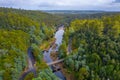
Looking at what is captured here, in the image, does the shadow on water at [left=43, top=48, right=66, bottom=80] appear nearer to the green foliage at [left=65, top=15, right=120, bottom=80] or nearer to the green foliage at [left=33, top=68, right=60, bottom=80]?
the green foliage at [left=65, top=15, right=120, bottom=80]

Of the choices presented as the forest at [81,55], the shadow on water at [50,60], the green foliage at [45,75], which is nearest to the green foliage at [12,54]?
the forest at [81,55]

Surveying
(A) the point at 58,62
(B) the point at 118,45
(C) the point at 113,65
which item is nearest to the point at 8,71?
(A) the point at 58,62

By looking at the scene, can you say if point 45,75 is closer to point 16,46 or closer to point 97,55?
point 97,55

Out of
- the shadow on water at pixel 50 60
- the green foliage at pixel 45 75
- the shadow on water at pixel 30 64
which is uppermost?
the green foliage at pixel 45 75

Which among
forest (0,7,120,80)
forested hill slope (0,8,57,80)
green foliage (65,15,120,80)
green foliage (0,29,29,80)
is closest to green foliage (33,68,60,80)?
forest (0,7,120,80)

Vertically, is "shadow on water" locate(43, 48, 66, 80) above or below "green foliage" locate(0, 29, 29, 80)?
below

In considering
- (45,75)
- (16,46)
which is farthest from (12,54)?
(45,75)

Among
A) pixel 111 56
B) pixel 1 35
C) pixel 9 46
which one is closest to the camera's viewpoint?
pixel 111 56

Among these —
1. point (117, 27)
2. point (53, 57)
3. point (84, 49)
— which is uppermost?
point (117, 27)

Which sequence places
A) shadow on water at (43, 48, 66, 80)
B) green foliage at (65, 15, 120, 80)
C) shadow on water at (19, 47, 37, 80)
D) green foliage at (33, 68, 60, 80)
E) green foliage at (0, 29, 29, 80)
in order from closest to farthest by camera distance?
green foliage at (33, 68, 60, 80) → green foliage at (0, 29, 29, 80) → green foliage at (65, 15, 120, 80) → shadow on water at (19, 47, 37, 80) → shadow on water at (43, 48, 66, 80)

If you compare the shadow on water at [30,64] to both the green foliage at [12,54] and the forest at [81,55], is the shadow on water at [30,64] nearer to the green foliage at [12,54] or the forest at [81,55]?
the forest at [81,55]

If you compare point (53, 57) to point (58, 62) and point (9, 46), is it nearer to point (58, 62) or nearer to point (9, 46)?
point (58, 62)
